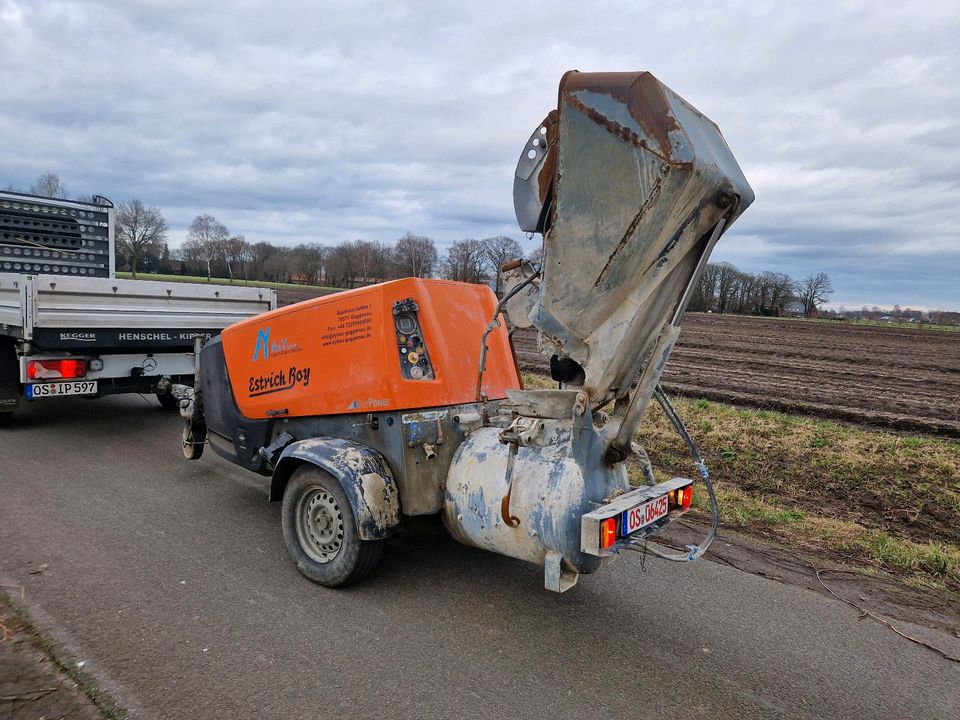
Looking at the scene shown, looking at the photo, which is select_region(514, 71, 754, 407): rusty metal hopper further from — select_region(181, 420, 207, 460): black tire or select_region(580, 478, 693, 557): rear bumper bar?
select_region(181, 420, 207, 460): black tire

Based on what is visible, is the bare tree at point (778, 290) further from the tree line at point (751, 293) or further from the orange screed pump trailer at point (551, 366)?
the orange screed pump trailer at point (551, 366)

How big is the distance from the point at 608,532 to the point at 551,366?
2.76 ft

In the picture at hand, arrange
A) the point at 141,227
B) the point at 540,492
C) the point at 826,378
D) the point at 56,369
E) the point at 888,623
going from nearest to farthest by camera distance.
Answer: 1. the point at 540,492
2. the point at 888,623
3. the point at 56,369
4. the point at 826,378
5. the point at 141,227

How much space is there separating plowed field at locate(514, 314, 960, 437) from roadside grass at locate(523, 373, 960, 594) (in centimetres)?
226

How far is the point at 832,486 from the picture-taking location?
19.3 ft

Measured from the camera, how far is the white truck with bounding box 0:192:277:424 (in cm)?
627

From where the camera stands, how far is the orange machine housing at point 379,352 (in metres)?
3.63

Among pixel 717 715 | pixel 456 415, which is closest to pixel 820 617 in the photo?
pixel 717 715

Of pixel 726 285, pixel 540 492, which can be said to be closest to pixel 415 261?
pixel 540 492

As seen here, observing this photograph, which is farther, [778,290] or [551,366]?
[778,290]

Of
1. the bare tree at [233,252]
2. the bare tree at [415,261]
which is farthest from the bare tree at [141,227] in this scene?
the bare tree at [415,261]

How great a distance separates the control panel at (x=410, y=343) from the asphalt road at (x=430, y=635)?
4.07 feet

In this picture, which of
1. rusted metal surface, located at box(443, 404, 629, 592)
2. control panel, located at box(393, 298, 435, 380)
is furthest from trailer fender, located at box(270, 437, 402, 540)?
control panel, located at box(393, 298, 435, 380)

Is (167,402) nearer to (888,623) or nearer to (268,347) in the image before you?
(268,347)
